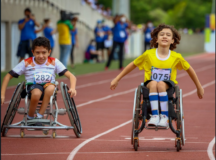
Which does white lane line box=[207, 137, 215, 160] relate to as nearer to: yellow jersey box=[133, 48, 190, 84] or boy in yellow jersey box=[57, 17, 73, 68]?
yellow jersey box=[133, 48, 190, 84]

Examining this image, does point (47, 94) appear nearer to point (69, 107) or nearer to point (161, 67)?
point (69, 107)

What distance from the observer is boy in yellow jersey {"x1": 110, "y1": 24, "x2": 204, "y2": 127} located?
662cm

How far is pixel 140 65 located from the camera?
6.96 metres

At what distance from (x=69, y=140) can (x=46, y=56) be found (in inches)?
43.8

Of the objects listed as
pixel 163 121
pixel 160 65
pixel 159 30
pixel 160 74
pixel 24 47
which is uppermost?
pixel 24 47

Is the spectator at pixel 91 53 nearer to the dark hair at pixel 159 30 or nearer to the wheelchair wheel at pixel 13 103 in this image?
the wheelchair wheel at pixel 13 103

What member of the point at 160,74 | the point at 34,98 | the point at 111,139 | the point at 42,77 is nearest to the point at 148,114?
the point at 160,74

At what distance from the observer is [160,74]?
6.82m

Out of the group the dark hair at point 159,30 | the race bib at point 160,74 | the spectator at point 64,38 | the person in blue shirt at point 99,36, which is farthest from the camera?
the person in blue shirt at point 99,36

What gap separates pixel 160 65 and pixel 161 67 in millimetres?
26

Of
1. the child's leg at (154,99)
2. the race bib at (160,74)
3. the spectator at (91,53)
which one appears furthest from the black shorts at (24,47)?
→ the child's leg at (154,99)

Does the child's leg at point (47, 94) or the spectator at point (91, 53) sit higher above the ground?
the spectator at point (91, 53)

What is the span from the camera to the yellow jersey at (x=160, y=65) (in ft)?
22.4

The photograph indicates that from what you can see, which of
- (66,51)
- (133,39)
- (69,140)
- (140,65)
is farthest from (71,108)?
(133,39)
